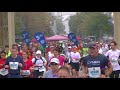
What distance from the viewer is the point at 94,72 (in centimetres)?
641

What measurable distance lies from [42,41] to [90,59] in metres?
3.36

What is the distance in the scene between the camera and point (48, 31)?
32.8 meters

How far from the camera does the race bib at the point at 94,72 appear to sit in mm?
6375

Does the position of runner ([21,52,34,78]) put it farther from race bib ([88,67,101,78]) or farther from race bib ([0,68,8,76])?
race bib ([88,67,101,78])

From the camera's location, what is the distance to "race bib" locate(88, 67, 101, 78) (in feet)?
20.9

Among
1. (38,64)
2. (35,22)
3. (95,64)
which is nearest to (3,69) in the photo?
(38,64)

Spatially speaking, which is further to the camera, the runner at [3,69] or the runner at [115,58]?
the runner at [115,58]

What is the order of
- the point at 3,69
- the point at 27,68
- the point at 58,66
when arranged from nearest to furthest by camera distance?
the point at 58,66 → the point at 3,69 → the point at 27,68

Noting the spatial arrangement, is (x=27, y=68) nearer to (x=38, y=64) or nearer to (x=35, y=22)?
(x=38, y=64)

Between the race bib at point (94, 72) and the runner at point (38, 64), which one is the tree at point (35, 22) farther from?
the race bib at point (94, 72)

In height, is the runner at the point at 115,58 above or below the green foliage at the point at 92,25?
below

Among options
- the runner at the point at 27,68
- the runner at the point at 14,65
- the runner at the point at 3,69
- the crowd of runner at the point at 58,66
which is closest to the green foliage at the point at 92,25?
the crowd of runner at the point at 58,66
